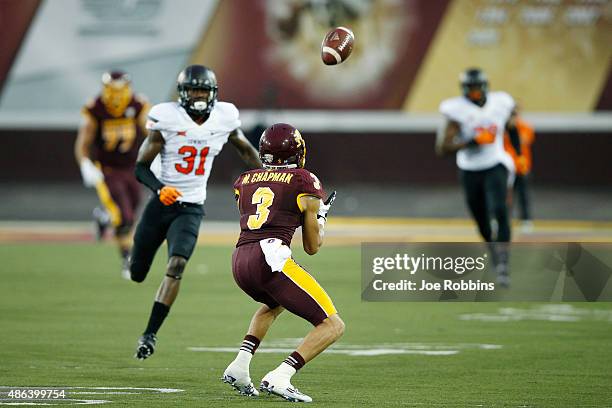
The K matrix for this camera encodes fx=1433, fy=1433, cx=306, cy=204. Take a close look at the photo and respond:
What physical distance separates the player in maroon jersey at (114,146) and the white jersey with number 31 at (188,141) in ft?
15.6

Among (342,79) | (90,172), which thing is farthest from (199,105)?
(342,79)

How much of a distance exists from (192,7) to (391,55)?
3.71 meters

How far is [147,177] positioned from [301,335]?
173 centimetres

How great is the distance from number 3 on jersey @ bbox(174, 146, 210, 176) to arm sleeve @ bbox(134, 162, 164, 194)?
238mm

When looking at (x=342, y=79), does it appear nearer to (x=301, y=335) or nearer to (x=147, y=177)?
(x=301, y=335)

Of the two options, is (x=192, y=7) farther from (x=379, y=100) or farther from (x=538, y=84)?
(x=538, y=84)

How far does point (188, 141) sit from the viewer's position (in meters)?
9.67

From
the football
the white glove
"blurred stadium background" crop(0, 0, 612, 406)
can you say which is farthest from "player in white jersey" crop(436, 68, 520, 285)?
"blurred stadium background" crop(0, 0, 612, 406)

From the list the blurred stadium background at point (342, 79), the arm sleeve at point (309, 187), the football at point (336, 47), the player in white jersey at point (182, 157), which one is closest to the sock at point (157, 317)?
the player in white jersey at point (182, 157)

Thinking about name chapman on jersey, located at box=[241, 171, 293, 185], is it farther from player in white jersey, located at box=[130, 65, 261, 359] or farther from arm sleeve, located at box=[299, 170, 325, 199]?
player in white jersey, located at box=[130, 65, 261, 359]

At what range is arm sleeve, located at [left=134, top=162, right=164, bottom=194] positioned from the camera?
946cm

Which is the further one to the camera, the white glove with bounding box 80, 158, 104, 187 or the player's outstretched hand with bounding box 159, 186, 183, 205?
the white glove with bounding box 80, 158, 104, 187

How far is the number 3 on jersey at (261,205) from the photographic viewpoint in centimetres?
754

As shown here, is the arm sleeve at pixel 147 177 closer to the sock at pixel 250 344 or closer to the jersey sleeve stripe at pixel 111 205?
the sock at pixel 250 344
